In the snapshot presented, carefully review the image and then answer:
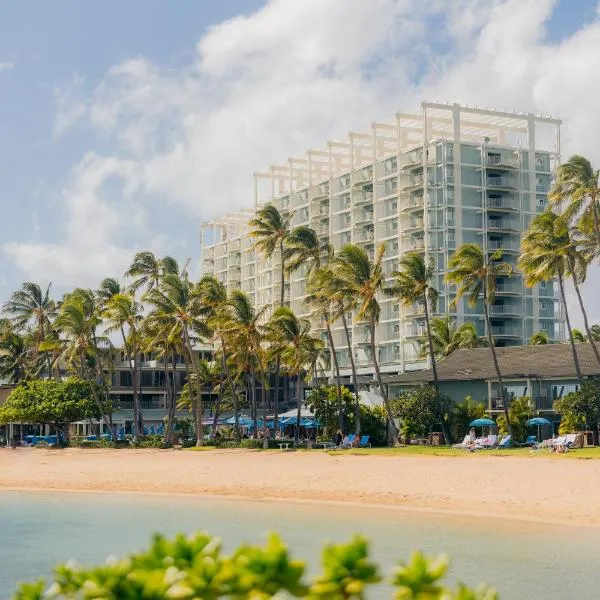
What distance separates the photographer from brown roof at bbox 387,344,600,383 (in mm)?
65188

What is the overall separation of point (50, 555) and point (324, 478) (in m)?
17.3

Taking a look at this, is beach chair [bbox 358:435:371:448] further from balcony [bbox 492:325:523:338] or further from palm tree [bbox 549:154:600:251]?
balcony [bbox 492:325:523:338]

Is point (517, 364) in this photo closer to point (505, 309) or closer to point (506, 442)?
point (506, 442)

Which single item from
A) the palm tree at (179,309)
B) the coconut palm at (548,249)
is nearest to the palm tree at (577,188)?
the coconut palm at (548,249)

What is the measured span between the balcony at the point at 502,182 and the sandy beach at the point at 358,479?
65180 millimetres

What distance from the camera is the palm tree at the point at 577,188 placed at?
193 feet

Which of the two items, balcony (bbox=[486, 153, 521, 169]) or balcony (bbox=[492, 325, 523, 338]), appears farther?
balcony (bbox=[486, 153, 521, 169])

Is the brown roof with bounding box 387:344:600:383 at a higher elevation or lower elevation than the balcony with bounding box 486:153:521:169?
lower

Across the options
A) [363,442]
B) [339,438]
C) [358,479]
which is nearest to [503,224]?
[339,438]

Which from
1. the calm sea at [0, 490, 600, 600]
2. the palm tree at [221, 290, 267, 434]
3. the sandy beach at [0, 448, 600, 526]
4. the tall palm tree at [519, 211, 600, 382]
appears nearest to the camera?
the calm sea at [0, 490, 600, 600]

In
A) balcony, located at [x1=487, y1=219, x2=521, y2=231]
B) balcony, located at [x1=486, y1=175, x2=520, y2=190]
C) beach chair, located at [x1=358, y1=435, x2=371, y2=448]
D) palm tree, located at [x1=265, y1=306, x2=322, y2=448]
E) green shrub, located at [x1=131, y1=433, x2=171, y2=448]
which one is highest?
balcony, located at [x1=486, y1=175, x2=520, y2=190]

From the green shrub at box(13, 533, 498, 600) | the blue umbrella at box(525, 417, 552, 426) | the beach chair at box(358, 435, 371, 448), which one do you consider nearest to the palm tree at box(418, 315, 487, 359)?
the beach chair at box(358, 435, 371, 448)

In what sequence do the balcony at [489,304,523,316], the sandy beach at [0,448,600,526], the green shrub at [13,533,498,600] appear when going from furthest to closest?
the balcony at [489,304,523,316], the sandy beach at [0,448,600,526], the green shrub at [13,533,498,600]

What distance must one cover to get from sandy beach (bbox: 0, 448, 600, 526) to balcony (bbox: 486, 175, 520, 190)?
65180 millimetres
